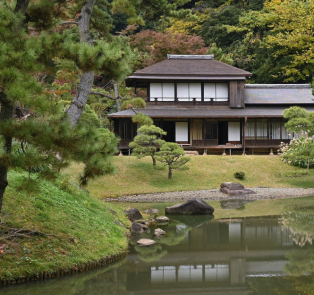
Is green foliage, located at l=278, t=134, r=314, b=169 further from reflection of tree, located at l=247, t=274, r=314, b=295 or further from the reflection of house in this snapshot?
reflection of tree, located at l=247, t=274, r=314, b=295

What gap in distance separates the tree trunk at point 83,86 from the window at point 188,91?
17.6 m

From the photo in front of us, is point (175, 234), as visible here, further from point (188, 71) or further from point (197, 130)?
point (188, 71)

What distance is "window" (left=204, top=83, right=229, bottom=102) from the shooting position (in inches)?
1077

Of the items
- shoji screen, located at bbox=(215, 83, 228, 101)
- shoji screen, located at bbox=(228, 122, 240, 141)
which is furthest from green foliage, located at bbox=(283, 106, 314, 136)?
shoji screen, located at bbox=(215, 83, 228, 101)

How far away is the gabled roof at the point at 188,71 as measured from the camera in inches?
1041

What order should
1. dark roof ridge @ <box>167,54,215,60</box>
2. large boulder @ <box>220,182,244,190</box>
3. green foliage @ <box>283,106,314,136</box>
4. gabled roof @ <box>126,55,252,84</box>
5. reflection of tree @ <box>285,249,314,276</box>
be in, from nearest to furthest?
reflection of tree @ <box>285,249,314,276</box> < large boulder @ <box>220,182,244,190</box> < green foliage @ <box>283,106,314,136</box> < gabled roof @ <box>126,55,252,84</box> < dark roof ridge @ <box>167,54,215,60</box>

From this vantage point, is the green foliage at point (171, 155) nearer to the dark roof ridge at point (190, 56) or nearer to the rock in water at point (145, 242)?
the rock in water at point (145, 242)

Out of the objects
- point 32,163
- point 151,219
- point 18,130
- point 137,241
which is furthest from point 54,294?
point 151,219

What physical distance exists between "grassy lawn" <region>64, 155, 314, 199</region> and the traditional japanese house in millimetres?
3024

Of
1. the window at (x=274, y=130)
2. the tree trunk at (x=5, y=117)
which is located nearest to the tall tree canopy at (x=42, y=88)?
the tree trunk at (x=5, y=117)

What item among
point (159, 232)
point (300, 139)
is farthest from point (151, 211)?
point (300, 139)

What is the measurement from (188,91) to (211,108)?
6.23ft

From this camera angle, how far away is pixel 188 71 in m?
27.0

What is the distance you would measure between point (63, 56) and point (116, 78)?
100 centimetres
